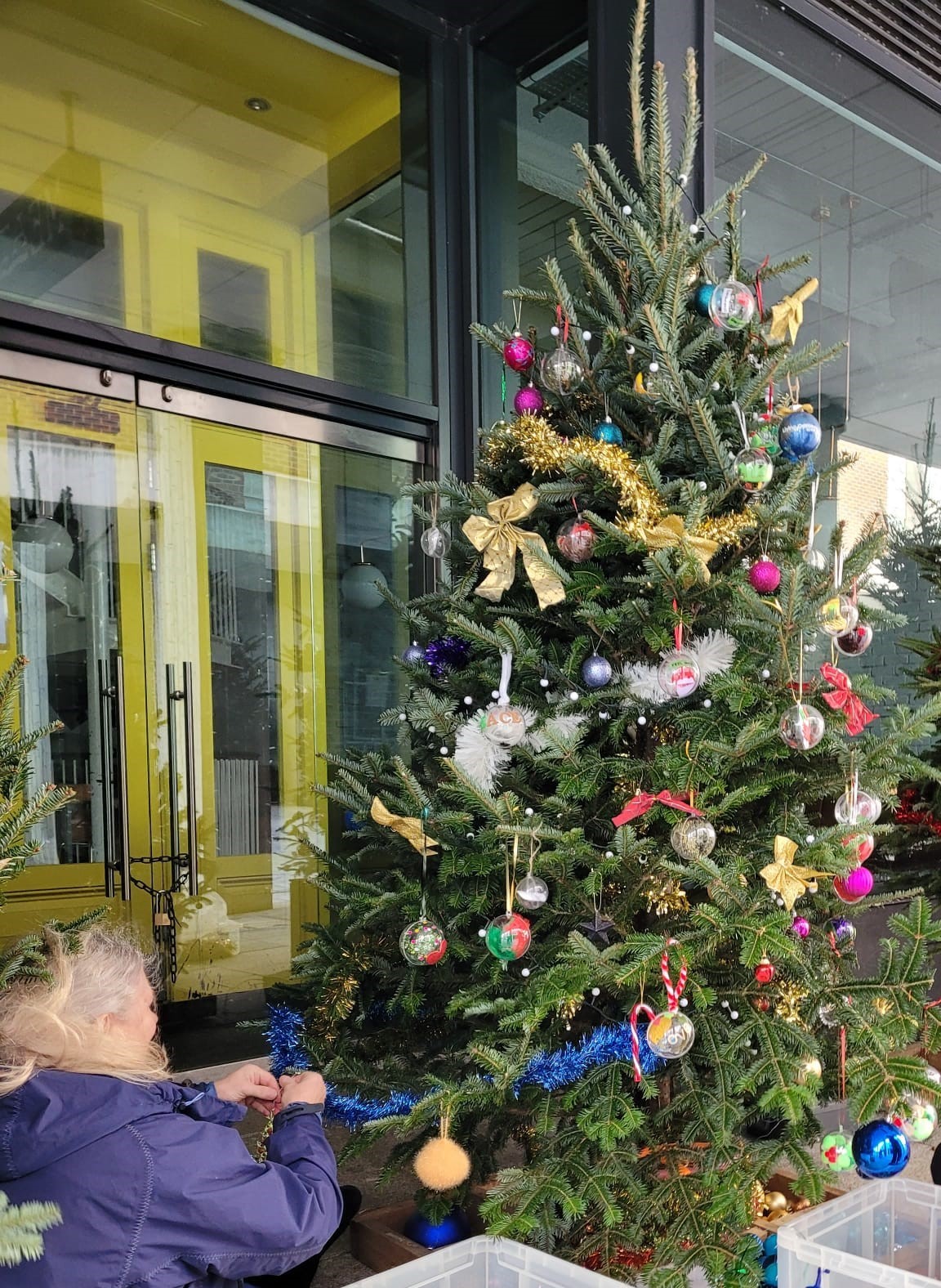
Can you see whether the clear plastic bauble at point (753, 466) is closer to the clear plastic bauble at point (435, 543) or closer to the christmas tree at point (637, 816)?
the christmas tree at point (637, 816)

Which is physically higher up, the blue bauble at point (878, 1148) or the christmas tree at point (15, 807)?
the christmas tree at point (15, 807)

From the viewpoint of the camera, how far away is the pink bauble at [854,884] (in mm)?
2033

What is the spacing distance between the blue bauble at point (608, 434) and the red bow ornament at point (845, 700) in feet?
2.18

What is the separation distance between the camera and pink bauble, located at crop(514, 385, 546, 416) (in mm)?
2391

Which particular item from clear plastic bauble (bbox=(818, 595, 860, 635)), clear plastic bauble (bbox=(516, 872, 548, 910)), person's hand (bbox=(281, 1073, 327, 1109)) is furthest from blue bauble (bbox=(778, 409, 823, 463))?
person's hand (bbox=(281, 1073, 327, 1109))

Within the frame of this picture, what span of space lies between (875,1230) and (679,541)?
148 cm

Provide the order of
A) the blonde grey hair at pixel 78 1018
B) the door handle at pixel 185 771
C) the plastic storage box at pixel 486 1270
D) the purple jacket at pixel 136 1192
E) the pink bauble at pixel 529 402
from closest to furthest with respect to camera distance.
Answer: the purple jacket at pixel 136 1192 → the blonde grey hair at pixel 78 1018 → the plastic storage box at pixel 486 1270 → the pink bauble at pixel 529 402 → the door handle at pixel 185 771

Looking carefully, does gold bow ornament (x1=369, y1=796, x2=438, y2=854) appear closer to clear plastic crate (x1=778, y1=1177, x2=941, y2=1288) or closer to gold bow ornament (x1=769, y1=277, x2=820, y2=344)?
clear plastic crate (x1=778, y1=1177, x2=941, y2=1288)

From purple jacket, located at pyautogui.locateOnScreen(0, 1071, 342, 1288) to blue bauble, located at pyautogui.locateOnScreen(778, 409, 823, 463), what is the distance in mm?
1764

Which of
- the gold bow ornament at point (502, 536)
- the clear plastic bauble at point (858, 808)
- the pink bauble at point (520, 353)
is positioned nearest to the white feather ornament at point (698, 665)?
the gold bow ornament at point (502, 536)

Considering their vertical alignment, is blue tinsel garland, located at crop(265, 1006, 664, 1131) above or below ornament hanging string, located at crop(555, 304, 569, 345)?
below

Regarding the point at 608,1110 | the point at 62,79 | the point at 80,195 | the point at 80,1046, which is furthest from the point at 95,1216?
the point at 62,79

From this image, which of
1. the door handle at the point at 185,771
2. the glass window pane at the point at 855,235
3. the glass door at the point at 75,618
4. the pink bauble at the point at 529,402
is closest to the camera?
the pink bauble at the point at 529,402

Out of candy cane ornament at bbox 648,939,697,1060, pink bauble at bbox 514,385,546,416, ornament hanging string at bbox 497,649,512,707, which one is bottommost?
candy cane ornament at bbox 648,939,697,1060
